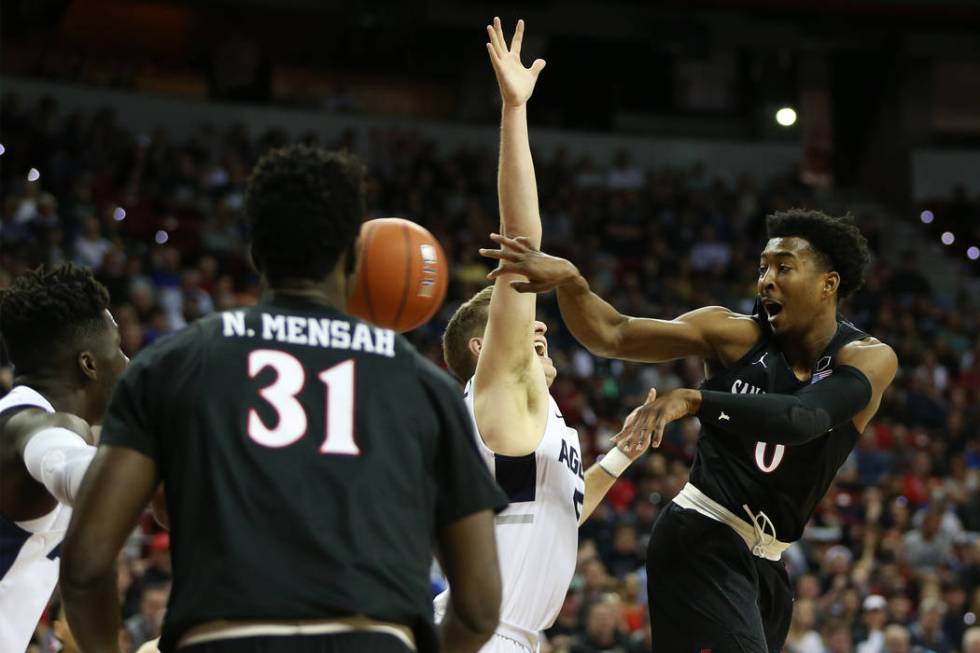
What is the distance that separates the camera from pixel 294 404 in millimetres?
2764

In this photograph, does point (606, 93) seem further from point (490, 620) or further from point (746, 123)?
point (490, 620)

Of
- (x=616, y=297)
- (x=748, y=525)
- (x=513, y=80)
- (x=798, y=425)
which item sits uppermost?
(x=513, y=80)

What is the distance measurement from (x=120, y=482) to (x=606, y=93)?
22.1 meters

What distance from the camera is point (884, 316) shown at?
18.8 metres

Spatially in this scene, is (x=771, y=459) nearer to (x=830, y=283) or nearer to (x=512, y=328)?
(x=830, y=283)

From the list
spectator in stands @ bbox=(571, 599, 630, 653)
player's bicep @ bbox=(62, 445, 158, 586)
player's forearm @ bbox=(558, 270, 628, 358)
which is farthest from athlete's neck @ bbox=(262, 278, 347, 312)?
spectator in stands @ bbox=(571, 599, 630, 653)

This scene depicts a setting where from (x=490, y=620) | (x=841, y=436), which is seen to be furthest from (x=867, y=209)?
(x=490, y=620)

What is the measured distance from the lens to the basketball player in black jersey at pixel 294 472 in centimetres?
269

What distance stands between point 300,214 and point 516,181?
1546 mm

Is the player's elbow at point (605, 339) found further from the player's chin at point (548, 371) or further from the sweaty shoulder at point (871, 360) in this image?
the sweaty shoulder at point (871, 360)

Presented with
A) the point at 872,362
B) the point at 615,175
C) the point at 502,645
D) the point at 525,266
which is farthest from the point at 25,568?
the point at 615,175

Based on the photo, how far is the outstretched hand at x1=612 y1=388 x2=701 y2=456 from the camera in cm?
430

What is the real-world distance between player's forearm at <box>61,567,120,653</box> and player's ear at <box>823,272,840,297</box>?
3.00 metres

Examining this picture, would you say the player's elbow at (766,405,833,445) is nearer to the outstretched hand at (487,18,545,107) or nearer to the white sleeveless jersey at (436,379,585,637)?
the white sleeveless jersey at (436,379,585,637)
